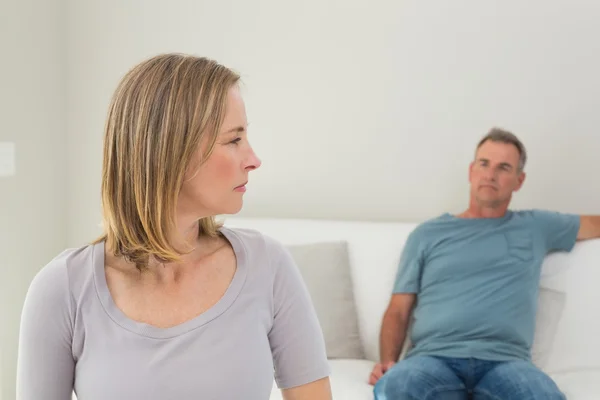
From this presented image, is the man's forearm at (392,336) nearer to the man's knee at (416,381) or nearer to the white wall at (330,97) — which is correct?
the man's knee at (416,381)

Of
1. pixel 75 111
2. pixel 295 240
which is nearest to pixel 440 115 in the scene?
pixel 295 240

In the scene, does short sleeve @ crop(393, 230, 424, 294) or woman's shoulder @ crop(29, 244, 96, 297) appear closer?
woman's shoulder @ crop(29, 244, 96, 297)

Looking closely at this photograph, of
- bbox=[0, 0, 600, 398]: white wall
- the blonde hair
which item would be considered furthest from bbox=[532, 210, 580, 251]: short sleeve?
the blonde hair

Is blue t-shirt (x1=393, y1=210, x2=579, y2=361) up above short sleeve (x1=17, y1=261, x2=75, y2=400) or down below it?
below

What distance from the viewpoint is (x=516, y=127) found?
278cm

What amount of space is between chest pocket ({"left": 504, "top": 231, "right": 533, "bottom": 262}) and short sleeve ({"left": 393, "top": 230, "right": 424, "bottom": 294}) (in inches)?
11.9

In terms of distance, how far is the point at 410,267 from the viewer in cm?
246

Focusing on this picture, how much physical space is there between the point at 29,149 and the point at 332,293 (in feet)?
4.64

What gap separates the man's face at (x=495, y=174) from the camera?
2.47m

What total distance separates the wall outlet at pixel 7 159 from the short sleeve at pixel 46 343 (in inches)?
73.7

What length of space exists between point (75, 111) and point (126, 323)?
2384 mm

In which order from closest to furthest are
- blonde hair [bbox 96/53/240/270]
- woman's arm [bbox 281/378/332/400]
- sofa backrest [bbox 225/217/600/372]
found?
blonde hair [bbox 96/53/240/270] → woman's arm [bbox 281/378/332/400] → sofa backrest [bbox 225/217/600/372]

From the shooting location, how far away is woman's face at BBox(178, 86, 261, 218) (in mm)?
1059

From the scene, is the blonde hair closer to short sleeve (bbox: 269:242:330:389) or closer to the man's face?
short sleeve (bbox: 269:242:330:389)
